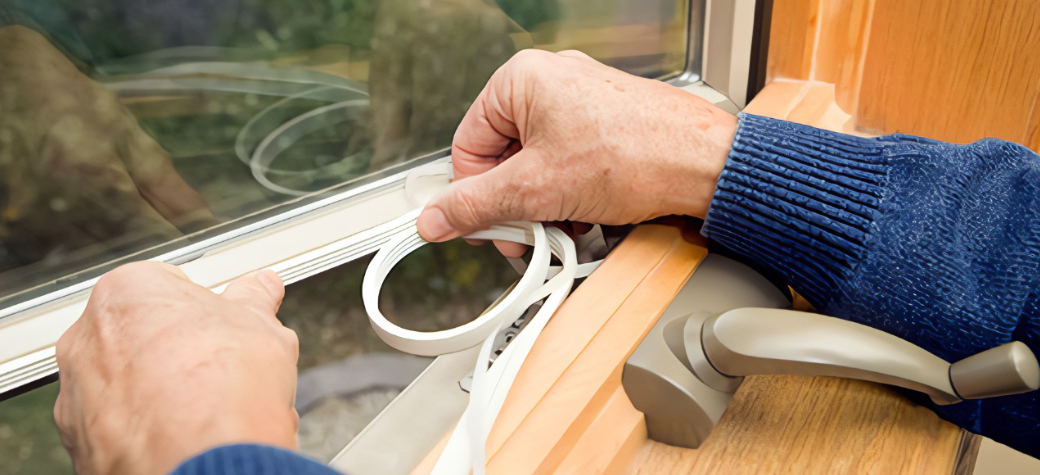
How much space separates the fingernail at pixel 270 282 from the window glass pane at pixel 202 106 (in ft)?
0.43

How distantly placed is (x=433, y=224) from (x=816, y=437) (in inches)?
12.8

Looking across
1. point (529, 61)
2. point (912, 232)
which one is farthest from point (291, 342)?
point (912, 232)

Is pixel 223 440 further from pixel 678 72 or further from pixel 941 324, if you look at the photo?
pixel 678 72

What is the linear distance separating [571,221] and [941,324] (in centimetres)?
28

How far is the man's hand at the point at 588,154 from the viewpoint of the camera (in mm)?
519

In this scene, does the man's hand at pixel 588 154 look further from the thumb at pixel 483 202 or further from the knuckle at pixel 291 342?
the knuckle at pixel 291 342

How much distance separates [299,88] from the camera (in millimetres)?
551

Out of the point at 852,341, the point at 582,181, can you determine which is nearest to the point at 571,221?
the point at 582,181

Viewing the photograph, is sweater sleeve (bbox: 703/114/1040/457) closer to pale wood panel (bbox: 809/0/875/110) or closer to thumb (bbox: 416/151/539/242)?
thumb (bbox: 416/151/539/242)

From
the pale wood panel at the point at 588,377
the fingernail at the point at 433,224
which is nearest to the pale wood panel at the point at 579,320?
the pale wood panel at the point at 588,377

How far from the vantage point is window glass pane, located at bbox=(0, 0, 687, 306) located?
43cm

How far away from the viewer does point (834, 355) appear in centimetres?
41

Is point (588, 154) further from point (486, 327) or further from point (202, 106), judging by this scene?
point (202, 106)

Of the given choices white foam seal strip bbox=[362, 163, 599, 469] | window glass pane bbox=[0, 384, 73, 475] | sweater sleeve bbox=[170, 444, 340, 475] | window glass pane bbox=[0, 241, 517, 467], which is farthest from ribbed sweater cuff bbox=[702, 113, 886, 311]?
window glass pane bbox=[0, 384, 73, 475]
